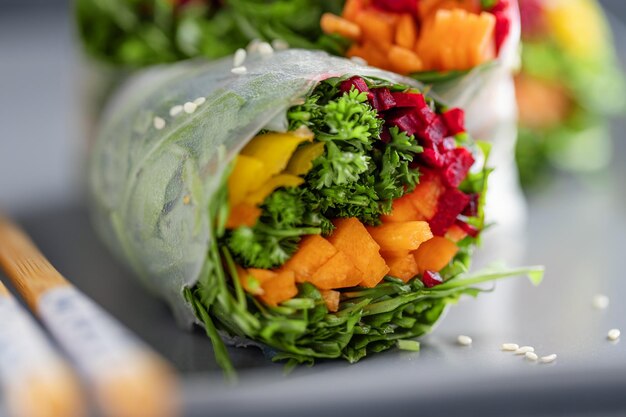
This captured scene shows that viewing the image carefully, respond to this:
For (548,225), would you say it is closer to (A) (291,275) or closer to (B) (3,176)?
(A) (291,275)

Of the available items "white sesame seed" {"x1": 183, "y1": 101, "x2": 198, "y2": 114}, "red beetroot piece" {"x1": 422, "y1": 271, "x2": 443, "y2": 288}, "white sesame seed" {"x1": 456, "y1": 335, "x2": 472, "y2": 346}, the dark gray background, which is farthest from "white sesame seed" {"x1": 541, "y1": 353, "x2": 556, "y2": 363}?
"white sesame seed" {"x1": 183, "y1": 101, "x2": 198, "y2": 114}

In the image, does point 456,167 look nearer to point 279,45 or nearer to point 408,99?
point 408,99

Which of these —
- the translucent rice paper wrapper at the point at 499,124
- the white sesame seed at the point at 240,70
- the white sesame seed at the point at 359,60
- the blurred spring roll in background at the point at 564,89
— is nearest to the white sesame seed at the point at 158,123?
the white sesame seed at the point at 240,70

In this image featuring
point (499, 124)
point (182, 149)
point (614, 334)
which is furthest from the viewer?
point (499, 124)

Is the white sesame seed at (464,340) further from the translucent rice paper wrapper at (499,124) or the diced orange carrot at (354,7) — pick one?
the diced orange carrot at (354,7)

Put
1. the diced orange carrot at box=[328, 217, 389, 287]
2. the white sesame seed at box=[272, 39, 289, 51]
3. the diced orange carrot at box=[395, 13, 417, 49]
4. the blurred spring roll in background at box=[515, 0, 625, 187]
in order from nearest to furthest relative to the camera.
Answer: the diced orange carrot at box=[328, 217, 389, 287]
the diced orange carrot at box=[395, 13, 417, 49]
the white sesame seed at box=[272, 39, 289, 51]
the blurred spring roll in background at box=[515, 0, 625, 187]

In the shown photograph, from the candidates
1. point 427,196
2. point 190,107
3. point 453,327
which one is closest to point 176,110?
point 190,107

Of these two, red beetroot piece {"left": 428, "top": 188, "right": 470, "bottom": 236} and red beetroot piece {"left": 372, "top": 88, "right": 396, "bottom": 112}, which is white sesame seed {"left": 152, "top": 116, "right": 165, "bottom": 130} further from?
red beetroot piece {"left": 428, "top": 188, "right": 470, "bottom": 236}

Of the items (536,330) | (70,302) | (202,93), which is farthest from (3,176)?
(536,330)
